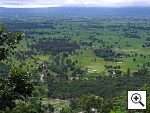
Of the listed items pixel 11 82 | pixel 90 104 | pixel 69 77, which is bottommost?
pixel 69 77

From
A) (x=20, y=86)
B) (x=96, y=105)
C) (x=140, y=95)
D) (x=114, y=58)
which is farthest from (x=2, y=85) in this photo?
(x=114, y=58)

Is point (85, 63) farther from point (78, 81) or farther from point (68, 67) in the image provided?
point (78, 81)

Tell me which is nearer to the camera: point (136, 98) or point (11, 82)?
point (11, 82)

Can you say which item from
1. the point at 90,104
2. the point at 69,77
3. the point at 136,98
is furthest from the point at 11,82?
the point at 69,77

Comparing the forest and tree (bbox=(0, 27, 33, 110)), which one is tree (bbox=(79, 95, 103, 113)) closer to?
the forest

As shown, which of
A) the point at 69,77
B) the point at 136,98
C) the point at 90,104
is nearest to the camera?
the point at 136,98

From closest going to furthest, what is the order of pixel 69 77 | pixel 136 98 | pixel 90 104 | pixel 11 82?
pixel 11 82, pixel 136 98, pixel 90 104, pixel 69 77

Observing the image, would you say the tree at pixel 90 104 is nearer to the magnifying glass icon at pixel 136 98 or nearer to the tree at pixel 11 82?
the magnifying glass icon at pixel 136 98

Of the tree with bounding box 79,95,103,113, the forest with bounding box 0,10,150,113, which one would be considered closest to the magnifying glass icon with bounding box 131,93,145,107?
the forest with bounding box 0,10,150,113

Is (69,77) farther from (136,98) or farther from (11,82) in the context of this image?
(11,82)

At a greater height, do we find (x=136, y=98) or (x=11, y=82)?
(x=11, y=82)

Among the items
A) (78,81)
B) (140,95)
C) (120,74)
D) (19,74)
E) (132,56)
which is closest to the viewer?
(19,74)
